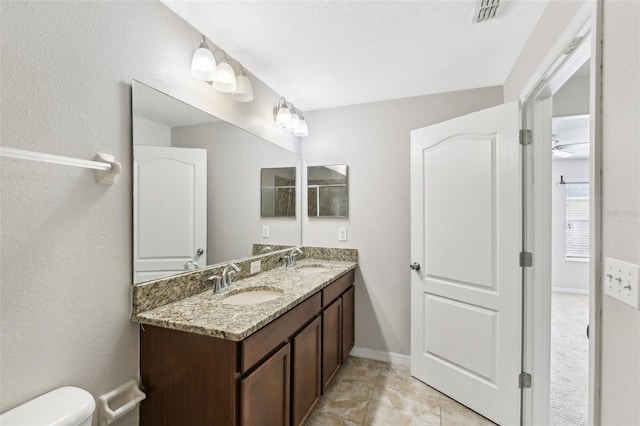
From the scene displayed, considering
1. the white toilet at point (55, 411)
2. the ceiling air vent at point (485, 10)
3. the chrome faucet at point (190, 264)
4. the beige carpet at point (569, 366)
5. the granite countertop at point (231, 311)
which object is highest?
the ceiling air vent at point (485, 10)

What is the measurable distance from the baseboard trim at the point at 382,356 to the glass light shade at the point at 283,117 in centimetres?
213

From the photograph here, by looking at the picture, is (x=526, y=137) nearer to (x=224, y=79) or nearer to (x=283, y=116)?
(x=283, y=116)

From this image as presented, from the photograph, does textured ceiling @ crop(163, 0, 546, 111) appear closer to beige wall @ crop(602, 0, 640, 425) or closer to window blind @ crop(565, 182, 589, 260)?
beige wall @ crop(602, 0, 640, 425)

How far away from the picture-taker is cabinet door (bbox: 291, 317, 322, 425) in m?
1.55

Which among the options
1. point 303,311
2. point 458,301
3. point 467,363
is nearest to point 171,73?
point 303,311

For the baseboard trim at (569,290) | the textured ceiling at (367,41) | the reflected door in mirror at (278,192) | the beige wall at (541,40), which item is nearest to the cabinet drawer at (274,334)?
the reflected door in mirror at (278,192)

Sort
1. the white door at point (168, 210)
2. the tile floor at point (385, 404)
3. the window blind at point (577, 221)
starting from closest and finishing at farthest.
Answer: the white door at point (168, 210), the tile floor at point (385, 404), the window blind at point (577, 221)

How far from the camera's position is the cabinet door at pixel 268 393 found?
116 centimetres

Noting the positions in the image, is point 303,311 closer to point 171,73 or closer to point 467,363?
point 467,363

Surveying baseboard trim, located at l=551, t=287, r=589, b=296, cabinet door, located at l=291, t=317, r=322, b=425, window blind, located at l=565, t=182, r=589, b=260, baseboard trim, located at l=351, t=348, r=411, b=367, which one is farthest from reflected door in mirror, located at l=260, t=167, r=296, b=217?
baseboard trim, located at l=551, t=287, r=589, b=296

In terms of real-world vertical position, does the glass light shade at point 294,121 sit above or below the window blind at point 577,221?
above

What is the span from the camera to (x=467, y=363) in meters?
1.99

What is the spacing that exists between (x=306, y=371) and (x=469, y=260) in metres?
1.29

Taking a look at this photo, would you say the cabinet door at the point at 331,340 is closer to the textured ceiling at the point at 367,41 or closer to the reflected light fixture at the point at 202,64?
the reflected light fixture at the point at 202,64
